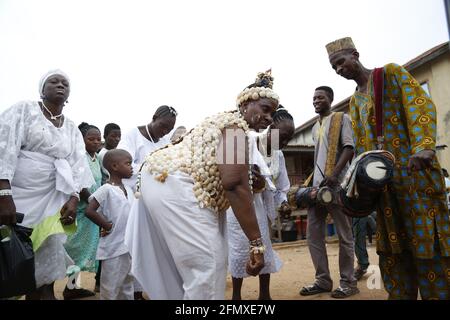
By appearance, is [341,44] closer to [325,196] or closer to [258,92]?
[258,92]

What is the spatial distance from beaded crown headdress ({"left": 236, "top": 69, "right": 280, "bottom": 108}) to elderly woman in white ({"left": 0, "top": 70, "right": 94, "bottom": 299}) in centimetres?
173

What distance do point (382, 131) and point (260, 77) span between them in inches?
41.8

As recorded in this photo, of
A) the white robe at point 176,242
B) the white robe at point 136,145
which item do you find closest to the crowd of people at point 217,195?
the white robe at point 176,242

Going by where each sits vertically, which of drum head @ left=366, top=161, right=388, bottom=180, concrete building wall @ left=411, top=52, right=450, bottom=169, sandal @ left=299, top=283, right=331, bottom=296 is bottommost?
sandal @ left=299, top=283, right=331, bottom=296

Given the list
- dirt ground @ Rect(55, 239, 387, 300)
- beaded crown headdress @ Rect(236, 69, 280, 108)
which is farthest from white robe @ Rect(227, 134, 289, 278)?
beaded crown headdress @ Rect(236, 69, 280, 108)

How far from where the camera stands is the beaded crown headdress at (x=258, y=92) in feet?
7.94

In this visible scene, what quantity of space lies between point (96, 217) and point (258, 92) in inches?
76.0

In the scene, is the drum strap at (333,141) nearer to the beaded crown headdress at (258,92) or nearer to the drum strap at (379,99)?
the drum strap at (379,99)

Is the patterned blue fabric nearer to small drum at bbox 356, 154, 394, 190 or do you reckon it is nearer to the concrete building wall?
small drum at bbox 356, 154, 394, 190

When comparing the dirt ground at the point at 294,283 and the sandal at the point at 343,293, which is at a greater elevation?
the sandal at the point at 343,293

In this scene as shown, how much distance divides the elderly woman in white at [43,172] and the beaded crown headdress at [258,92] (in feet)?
5.68

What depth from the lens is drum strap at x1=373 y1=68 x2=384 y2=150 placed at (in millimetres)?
2828

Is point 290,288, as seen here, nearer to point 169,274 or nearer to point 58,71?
point 169,274
